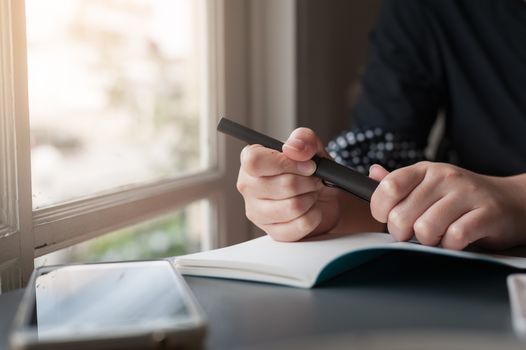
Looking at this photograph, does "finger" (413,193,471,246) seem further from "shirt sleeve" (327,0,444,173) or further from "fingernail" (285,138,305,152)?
"shirt sleeve" (327,0,444,173)

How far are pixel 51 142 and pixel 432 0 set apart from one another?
623mm

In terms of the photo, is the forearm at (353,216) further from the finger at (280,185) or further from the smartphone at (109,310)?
the smartphone at (109,310)

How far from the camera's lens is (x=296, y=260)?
0.50 m

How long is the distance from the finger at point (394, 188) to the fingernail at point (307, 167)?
7 centimetres

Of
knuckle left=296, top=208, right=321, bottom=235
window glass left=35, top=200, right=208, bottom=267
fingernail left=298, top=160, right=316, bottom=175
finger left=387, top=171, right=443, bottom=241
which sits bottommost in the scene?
window glass left=35, top=200, right=208, bottom=267

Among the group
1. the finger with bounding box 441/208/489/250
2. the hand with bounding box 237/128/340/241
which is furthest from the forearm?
the finger with bounding box 441/208/489/250

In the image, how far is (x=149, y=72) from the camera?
0.96 m

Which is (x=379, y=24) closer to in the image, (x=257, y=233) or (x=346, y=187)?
(x=257, y=233)

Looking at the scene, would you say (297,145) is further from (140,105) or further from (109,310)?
(140,105)

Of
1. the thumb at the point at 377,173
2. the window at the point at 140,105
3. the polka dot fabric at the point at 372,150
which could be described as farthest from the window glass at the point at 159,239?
the thumb at the point at 377,173

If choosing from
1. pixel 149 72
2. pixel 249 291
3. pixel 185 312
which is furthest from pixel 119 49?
pixel 185 312

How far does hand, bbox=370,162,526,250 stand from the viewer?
1.65ft

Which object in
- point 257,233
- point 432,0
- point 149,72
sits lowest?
point 257,233

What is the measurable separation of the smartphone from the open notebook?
0.07 metres
